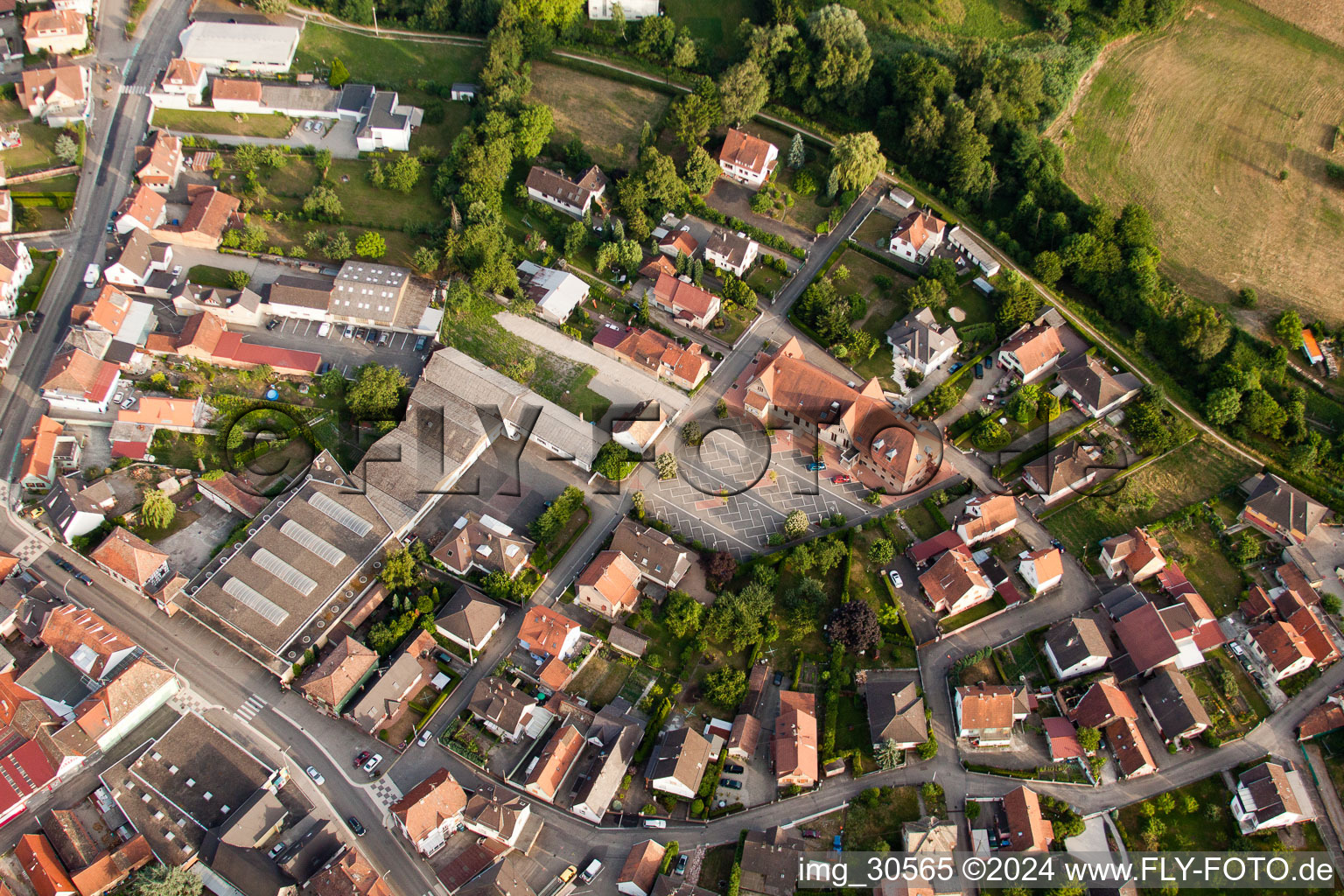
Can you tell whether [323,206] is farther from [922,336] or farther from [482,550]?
[922,336]

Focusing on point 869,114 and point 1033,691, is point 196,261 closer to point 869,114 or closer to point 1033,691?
point 869,114

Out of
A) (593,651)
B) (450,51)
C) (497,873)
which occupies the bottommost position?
(497,873)

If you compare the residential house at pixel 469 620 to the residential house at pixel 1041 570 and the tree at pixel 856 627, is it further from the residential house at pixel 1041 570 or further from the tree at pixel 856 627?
the residential house at pixel 1041 570

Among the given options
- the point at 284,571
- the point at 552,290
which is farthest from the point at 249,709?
the point at 552,290

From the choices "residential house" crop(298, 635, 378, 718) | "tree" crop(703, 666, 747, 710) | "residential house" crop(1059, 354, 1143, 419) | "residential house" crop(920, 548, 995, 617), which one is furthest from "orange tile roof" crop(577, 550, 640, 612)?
"residential house" crop(1059, 354, 1143, 419)

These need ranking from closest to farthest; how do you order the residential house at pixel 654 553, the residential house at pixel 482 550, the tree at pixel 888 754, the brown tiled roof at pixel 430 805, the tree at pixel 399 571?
the brown tiled roof at pixel 430 805 < the tree at pixel 888 754 < the tree at pixel 399 571 < the residential house at pixel 654 553 < the residential house at pixel 482 550

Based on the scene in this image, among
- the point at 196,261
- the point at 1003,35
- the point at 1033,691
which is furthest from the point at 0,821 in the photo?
the point at 1003,35

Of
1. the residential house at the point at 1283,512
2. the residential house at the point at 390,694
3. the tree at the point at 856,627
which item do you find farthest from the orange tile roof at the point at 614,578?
the residential house at the point at 1283,512
